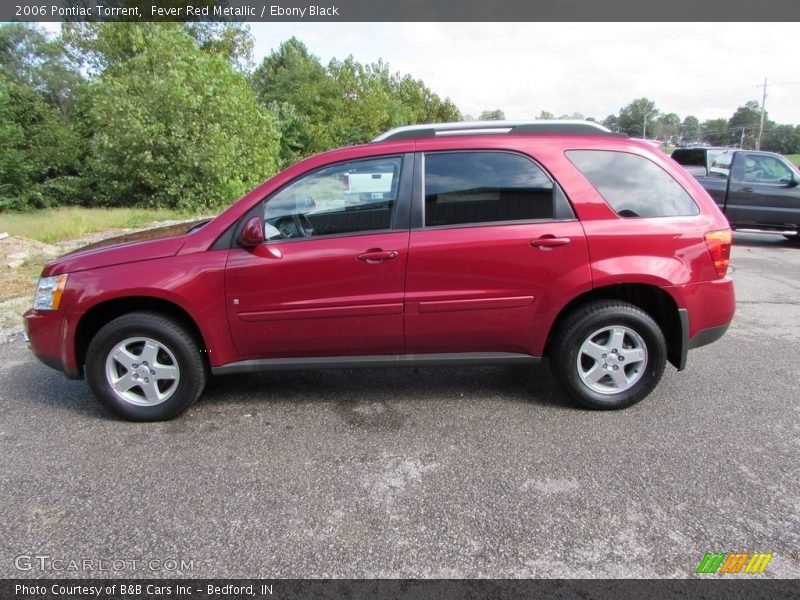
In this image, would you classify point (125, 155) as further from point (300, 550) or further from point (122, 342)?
point (300, 550)

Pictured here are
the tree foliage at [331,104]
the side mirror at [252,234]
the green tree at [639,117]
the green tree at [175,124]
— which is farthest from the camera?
the green tree at [639,117]

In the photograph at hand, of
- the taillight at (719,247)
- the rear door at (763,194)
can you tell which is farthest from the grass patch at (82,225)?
the rear door at (763,194)

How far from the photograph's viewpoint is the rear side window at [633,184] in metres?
3.44

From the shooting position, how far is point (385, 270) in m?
3.32

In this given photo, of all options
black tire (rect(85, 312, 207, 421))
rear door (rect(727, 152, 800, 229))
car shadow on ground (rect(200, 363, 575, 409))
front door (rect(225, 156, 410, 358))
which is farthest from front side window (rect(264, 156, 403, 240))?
rear door (rect(727, 152, 800, 229))

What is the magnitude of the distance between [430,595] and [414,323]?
1676 mm

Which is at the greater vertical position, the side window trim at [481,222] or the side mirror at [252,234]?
the side window trim at [481,222]

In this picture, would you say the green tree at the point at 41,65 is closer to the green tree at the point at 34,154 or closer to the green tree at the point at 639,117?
the green tree at the point at 34,154

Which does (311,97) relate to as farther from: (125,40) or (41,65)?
(41,65)

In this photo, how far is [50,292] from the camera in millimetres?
3443

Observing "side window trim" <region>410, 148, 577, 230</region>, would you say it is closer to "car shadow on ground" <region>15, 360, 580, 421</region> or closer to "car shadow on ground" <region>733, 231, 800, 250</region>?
"car shadow on ground" <region>15, 360, 580, 421</region>

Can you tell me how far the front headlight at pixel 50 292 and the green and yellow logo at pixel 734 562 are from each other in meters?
3.80

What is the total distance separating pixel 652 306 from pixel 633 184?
86cm

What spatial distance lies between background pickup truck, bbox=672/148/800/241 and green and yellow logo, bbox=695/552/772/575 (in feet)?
32.0
